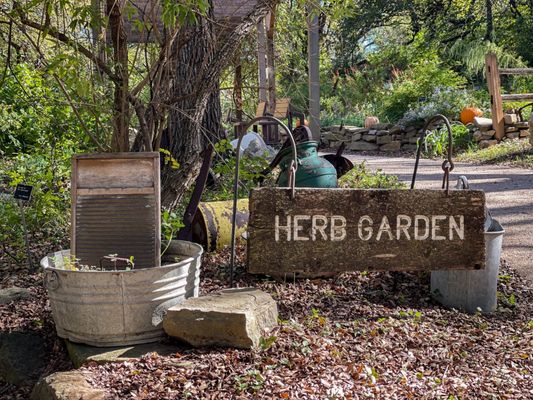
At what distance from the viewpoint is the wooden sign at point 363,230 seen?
3.41 metres

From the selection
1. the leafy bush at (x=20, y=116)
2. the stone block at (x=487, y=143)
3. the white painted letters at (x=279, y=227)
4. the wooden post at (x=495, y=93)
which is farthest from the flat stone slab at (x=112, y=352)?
the stone block at (x=487, y=143)

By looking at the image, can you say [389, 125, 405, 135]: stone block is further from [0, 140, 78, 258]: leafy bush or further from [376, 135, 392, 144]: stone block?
[0, 140, 78, 258]: leafy bush

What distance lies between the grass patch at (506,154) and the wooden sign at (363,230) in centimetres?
873

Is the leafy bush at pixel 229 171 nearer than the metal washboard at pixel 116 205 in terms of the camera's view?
No

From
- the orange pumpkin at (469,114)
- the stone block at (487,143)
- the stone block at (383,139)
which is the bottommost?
the stone block at (487,143)

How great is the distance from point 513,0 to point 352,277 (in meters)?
21.6

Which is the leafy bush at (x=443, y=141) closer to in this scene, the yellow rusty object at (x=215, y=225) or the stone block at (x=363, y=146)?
the stone block at (x=363, y=146)

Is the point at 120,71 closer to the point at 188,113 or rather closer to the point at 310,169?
the point at 188,113

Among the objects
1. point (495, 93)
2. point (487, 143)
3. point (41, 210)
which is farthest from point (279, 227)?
point (487, 143)

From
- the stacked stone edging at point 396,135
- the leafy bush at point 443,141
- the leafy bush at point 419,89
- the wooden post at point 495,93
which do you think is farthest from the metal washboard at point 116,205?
the leafy bush at point 419,89

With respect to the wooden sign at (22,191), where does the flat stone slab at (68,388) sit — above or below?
below

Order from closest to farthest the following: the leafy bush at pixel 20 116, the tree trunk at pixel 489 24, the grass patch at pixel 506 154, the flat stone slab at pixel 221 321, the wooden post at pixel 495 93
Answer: the flat stone slab at pixel 221 321
the leafy bush at pixel 20 116
the grass patch at pixel 506 154
the wooden post at pixel 495 93
the tree trunk at pixel 489 24

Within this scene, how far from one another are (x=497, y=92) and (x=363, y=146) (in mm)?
4659

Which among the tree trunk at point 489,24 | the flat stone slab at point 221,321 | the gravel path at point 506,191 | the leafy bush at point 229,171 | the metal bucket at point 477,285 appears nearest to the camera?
the flat stone slab at point 221,321
